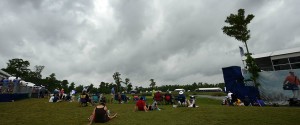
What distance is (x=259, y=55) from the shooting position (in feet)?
88.3

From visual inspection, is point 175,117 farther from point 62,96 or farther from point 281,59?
point 62,96

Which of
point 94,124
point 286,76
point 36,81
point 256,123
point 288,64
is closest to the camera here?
point 256,123

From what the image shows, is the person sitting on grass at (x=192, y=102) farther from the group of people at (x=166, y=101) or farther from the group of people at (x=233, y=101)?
the group of people at (x=233, y=101)

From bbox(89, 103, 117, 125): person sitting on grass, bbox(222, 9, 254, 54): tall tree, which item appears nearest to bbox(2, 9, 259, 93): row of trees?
bbox(222, 9, 254, 54): tall tree

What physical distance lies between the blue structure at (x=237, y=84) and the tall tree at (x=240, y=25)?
349cm

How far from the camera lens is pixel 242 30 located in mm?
22641

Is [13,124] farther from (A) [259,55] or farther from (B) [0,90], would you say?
(A) [259,55]

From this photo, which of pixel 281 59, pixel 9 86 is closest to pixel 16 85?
pixel 9 86

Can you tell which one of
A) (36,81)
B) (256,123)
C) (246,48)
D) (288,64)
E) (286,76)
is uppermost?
(36,81)

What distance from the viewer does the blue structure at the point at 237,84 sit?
68.5 feet

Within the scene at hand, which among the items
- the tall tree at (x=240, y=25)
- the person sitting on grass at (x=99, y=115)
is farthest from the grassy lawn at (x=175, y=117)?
the tall tree at (x=240, y=25)

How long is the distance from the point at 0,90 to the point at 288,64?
35347 millimetres

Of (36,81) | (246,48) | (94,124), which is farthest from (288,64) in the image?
(36,81)

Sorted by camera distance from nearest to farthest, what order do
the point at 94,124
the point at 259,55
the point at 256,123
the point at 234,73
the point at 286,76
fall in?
the point at 256,123 < the point at 94,124 < the point at 286,76 < the point at 234,73 < the point at 259,55
